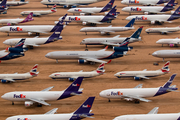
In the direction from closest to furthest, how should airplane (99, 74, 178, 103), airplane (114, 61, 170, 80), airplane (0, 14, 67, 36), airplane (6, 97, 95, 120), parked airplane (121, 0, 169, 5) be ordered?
airplane (6, 97, 95, 120) → airplane (99, 74, 178, 103) → airplane (114, 61, 170, 80) → airplane (0, 14, 67, 36) → parked airplane (121, 0, 169, 5)

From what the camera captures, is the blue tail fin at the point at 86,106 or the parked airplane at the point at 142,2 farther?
the parked airplane at the point at 142,2

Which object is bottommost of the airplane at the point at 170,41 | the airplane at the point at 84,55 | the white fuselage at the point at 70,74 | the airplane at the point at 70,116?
the airplane at the point at 70,116

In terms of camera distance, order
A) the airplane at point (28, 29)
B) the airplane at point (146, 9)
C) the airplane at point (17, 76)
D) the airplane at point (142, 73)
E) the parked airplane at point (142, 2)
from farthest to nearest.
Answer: the parked airplane at point (142, 2) < the airplane at point (146, 9) < the airplane at point (28, 29) < the airplane at point (142, 73) < the airplane at point (17, 76)

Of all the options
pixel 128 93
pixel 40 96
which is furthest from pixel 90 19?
pixel 40 96

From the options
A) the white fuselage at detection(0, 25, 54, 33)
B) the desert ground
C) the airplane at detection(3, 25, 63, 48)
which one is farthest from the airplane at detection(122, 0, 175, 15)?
the airplane at detection(3, 25, 63, 48)

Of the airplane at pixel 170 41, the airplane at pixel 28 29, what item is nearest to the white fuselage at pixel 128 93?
the airplane at pixel 170 41

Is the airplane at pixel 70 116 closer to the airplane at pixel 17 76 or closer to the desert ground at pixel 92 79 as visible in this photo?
the desert ground at pixel 92 79

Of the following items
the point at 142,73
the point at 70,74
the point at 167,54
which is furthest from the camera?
the point at 167,54

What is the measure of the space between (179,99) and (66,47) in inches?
1668

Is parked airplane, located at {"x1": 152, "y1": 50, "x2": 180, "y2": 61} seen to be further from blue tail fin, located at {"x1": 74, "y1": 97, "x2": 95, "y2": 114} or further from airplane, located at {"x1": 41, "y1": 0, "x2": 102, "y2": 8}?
airplane, located at {"x1": 41, "y1": 0, "x2": 102, "y2": 8}

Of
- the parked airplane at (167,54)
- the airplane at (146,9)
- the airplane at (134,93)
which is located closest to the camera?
the airplane at (134,93)

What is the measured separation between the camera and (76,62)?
88.2 meters

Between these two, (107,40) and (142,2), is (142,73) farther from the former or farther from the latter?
(142,2)

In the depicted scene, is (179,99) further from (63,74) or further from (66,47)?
(66,47)
